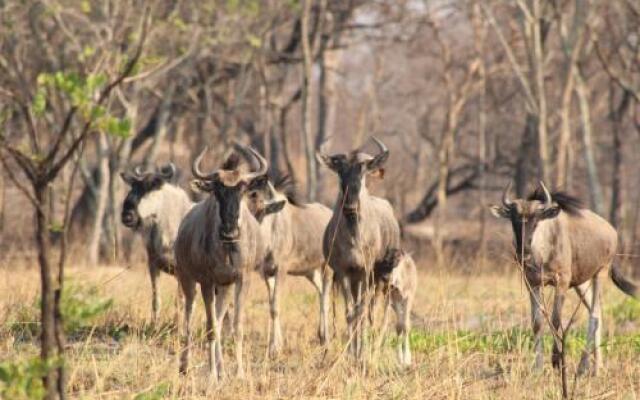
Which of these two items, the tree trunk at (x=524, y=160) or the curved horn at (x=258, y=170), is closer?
the curved horn at (x=258, y=170)

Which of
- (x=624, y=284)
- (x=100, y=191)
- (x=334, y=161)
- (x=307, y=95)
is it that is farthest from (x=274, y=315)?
(x=307, y=95)

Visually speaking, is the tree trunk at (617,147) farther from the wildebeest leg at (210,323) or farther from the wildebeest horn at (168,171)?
the wildebeest leg at (210,323)

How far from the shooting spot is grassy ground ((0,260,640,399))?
7.23m

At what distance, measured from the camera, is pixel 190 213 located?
31.9 feet

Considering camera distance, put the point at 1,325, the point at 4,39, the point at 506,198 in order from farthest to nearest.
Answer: the point at 4,39
the point at 506,198
the point at 1,325

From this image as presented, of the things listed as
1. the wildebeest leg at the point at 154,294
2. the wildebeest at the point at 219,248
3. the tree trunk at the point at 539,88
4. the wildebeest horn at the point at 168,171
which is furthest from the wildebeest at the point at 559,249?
the tree trunk at the point at 539,88

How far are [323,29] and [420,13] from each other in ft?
8.18

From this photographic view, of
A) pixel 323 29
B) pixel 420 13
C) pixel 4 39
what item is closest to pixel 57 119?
pixel 4 39

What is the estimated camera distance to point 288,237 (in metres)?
11.9

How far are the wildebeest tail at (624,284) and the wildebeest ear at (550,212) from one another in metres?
1.07

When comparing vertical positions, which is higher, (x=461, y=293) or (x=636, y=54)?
(x=636, y=54)

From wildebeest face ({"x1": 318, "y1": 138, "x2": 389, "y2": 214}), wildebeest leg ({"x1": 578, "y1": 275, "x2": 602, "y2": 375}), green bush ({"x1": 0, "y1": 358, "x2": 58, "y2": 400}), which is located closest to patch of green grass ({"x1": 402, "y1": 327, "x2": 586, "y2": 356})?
wildebeest leg ({"x1": 578, "y1": 275, "x2": 602, "y2": 375})

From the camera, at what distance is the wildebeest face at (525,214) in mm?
9570

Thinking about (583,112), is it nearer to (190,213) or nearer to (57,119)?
(57,119)
